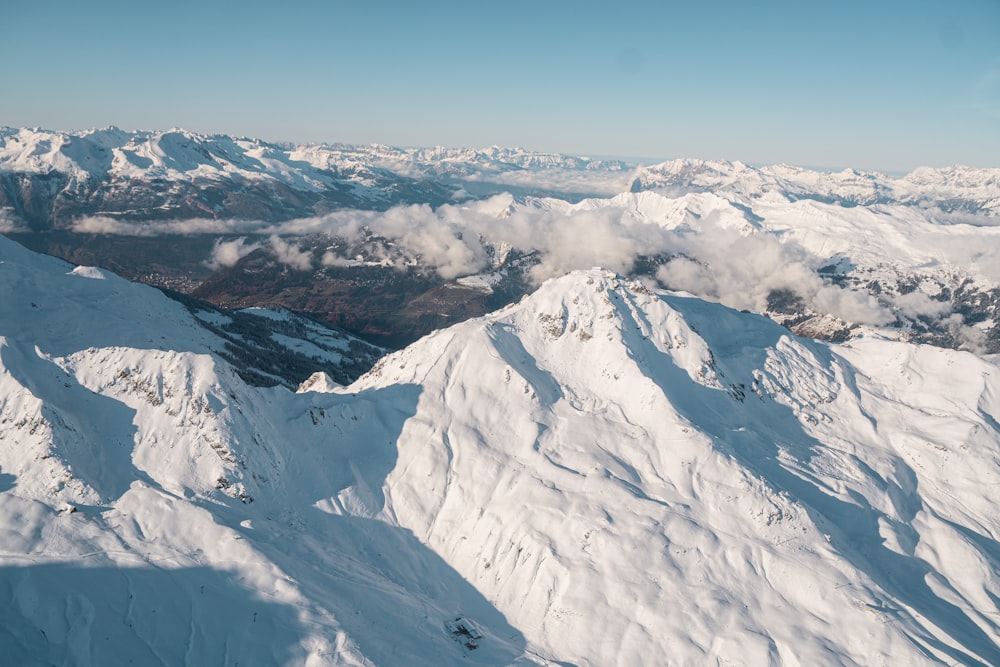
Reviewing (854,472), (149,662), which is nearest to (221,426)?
(149,662)

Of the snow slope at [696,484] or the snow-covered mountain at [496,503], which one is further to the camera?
the snow slope at [696,484]

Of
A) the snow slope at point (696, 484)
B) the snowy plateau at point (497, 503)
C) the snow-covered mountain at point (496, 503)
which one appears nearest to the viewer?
the snowy plateau at point (497, 503)

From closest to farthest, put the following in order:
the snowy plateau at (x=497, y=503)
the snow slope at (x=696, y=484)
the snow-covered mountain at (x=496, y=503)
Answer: the snowy plateau at (x=497, y=503) < the snow-covered mountain at (x=496, y=503) < the snow slope at (x=696, y=484)

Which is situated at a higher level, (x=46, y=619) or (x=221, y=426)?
(x=221, y=426)

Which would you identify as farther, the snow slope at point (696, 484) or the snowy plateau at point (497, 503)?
the snow slope at point (696, 484)

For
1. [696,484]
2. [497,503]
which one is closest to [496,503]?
[497,503]

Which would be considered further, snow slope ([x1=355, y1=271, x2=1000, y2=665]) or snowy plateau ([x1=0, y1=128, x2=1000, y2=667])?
snow slope ([x1=355, y1=271, x2=1000, y2=665])

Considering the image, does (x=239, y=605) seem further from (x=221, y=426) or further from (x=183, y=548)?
(x=221, y=426)

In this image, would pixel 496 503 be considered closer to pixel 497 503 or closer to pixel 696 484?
pixel 497 503
